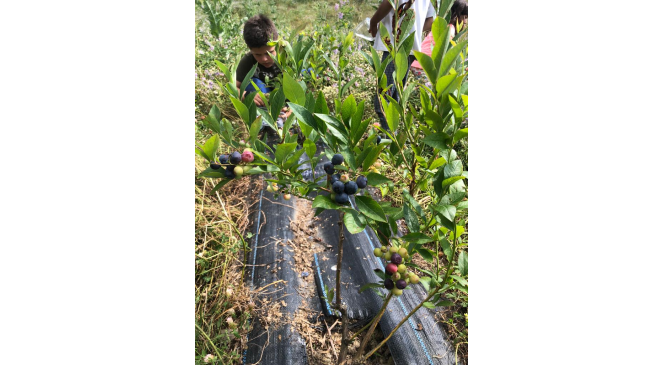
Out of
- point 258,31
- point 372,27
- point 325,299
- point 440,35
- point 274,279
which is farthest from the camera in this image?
point 258,31

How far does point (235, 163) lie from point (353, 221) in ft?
0.76

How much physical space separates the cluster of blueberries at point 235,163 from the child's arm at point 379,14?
37.1 inches

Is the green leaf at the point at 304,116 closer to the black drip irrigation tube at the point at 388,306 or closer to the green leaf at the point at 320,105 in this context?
the green leaf at the point at 320,105

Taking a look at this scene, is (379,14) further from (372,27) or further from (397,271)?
(397,271)

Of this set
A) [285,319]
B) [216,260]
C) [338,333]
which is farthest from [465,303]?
[216,260]

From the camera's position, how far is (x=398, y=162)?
31.6 inches

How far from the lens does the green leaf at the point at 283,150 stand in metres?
0.57

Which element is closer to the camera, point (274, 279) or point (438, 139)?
point (438, 139)

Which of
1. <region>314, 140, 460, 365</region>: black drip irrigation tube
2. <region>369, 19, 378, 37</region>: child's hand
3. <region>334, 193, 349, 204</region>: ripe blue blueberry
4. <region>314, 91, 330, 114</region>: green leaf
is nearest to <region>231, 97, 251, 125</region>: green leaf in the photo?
<region>314, 91, 330, 114</region>: green leaf

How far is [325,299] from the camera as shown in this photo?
1.18 m

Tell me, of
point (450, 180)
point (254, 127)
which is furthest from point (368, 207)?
point (254, 127)

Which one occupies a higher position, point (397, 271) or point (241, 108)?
point (241, 108)

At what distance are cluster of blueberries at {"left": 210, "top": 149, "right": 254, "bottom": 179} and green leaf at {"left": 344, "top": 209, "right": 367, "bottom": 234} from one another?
0.64 ft

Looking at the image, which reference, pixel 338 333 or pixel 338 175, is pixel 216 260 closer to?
pixel 338 333
